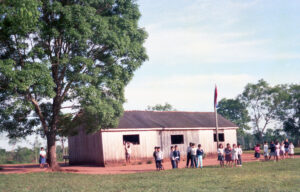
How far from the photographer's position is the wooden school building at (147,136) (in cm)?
2634

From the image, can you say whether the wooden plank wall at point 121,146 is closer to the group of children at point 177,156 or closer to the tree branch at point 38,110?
the tree branch at point 38,110

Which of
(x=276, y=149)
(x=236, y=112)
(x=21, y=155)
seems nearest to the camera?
(x=276, y=149)

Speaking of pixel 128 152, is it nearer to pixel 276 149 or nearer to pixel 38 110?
pixel 38 110

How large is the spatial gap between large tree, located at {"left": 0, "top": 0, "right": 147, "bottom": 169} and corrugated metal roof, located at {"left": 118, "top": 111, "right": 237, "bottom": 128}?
6362mm

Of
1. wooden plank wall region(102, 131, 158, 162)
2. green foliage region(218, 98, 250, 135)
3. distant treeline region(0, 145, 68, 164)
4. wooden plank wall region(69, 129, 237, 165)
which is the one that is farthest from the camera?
green foliage region(218, 98, 250, 135)

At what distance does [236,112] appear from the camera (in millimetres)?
69812

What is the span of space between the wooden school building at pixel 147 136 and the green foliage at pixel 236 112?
32004 millimetres

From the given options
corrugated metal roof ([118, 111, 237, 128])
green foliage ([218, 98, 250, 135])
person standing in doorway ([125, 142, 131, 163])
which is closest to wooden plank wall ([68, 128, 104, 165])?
person standing in doorway ([125, 142, 131, 163])

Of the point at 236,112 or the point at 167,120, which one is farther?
the point at 236,112

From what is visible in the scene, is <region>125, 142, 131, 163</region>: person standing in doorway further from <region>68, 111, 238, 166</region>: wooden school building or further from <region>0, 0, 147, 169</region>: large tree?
<region>0, 0, 147, 169</region>: large tree

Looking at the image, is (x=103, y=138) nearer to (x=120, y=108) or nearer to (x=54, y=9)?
(x=120, y=108)

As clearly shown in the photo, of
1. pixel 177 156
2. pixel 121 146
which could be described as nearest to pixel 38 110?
pixel 121 146

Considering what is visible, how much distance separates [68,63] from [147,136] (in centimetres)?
1059

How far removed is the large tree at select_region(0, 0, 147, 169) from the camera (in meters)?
18.5
